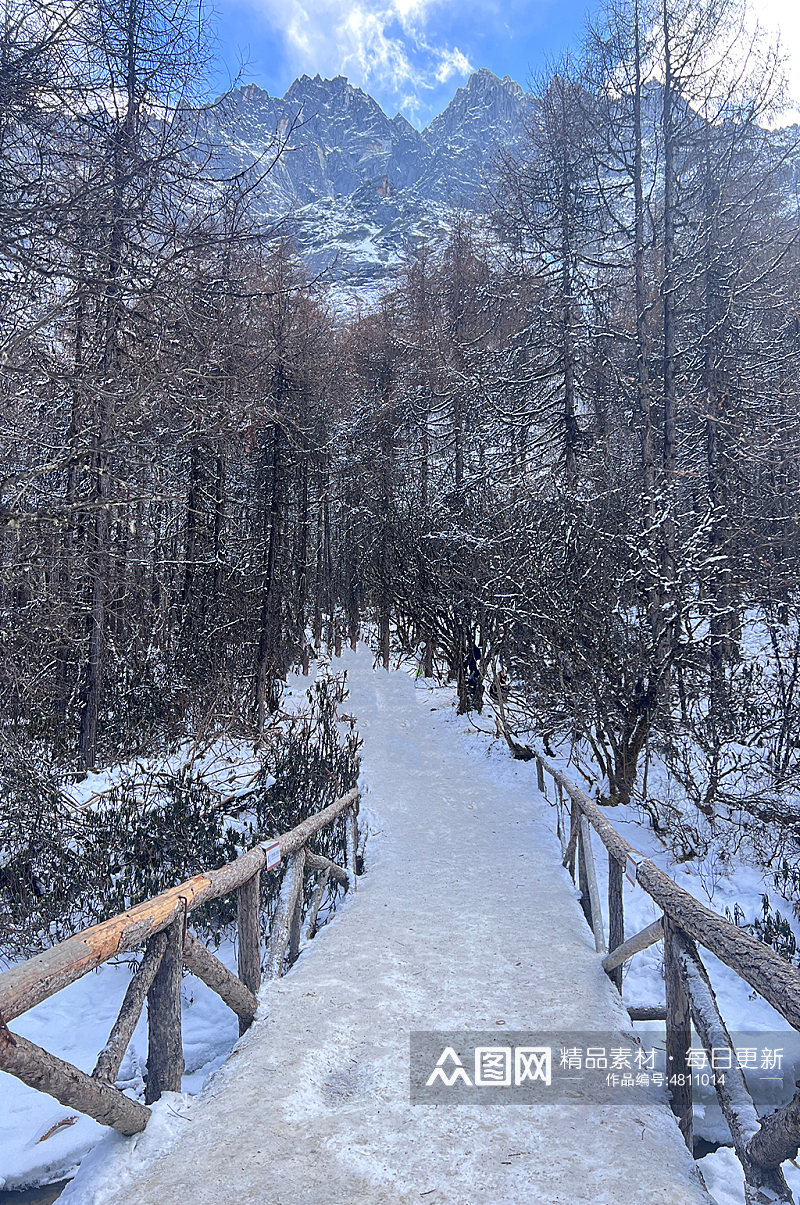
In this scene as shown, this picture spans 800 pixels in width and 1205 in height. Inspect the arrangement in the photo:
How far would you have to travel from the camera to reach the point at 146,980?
269 centimetres

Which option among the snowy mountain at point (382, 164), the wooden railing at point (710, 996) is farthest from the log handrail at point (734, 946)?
the snowy mountain at point (382, 164)

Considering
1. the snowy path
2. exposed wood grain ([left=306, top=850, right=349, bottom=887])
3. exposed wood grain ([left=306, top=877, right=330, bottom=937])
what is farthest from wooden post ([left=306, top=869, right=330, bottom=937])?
the snowy path

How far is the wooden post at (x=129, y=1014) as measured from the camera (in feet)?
8.01

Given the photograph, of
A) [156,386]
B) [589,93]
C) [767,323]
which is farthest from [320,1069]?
[767,323]

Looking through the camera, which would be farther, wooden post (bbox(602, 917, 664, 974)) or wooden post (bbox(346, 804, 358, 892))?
wooden post (bbox(346, 804, 358, 892))

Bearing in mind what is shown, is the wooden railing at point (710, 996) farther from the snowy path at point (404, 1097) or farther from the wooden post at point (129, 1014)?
the wooden post at point (129, 1014)

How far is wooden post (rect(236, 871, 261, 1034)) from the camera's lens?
163 inches

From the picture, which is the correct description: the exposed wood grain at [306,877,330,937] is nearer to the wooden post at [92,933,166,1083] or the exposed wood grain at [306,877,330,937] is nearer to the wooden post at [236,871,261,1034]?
the wooden post at [236,871,261,1034]

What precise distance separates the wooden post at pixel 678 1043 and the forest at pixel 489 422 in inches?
196

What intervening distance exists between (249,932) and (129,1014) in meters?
1.61

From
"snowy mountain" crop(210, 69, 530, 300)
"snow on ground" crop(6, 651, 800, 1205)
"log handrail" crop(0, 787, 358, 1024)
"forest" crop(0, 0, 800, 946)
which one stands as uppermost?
"snowy mountain" crop(210, 69, 530, 300)

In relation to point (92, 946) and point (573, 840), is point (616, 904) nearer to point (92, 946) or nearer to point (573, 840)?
point (573, 840)

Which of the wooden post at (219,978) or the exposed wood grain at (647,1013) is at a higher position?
the wooden post at (219,978)

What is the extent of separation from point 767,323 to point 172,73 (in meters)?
16.1
